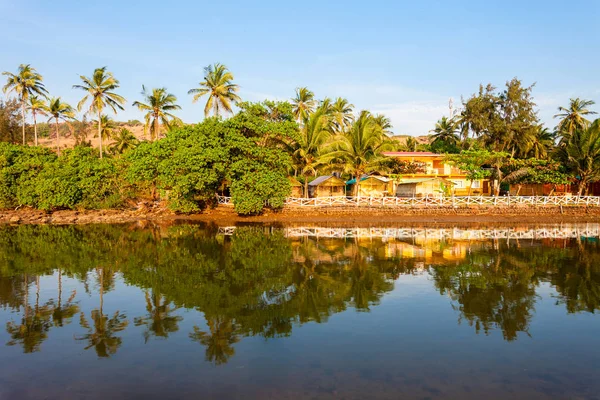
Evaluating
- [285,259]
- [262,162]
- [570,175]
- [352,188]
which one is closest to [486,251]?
[285,259]

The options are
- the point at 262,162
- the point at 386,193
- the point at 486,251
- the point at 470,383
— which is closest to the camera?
the point at 470,383

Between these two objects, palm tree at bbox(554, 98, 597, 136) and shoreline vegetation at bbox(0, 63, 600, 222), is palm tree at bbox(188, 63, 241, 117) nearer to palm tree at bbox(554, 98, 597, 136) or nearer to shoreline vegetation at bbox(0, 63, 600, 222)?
shoreline vegetation at bbox(0, 63, 600, 222)

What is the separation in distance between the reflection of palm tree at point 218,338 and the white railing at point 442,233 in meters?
15.2

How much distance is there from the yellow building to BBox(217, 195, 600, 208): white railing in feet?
30.9

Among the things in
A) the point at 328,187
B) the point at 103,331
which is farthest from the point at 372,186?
the point at 103,331

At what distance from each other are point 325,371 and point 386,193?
3759 centimetres

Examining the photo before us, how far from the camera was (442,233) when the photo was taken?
2714 cm

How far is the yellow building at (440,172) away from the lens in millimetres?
46125

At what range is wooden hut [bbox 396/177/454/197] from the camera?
42.0 m

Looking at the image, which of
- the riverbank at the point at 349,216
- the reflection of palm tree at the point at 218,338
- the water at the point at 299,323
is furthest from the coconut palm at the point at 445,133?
the reflection of palm tree at the point at 218,338

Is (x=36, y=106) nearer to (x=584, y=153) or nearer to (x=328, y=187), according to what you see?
(x=328, y=187)

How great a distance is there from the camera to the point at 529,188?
47.4 m

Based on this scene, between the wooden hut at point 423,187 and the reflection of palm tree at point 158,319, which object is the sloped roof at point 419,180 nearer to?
the wooden hut at point 423,187

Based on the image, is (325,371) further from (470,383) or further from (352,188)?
(352,188)
